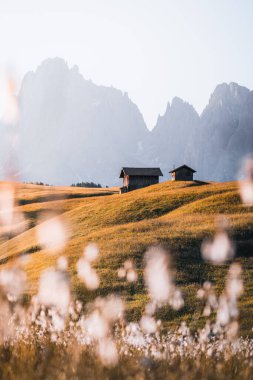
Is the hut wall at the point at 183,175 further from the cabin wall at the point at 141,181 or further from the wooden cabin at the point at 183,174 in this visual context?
the cabin wall at the point at 141,181

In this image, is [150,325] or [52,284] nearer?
[150,325]

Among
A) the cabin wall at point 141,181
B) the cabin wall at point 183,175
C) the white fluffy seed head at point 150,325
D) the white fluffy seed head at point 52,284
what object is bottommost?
the white fluffy seed head at point 52,284

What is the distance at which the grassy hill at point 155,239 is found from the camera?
29.3 m

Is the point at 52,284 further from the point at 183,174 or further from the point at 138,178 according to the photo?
the point at 138,178

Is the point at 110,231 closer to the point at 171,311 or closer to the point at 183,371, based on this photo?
the point at 171,311

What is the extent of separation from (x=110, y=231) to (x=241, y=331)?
89.7 ft

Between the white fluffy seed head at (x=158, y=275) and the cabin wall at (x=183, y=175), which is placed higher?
the cabin wall at (x=183, y=175)

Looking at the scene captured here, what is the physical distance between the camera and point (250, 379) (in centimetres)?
498

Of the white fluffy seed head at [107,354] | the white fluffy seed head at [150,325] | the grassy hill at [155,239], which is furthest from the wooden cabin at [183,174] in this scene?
the white fluffy seed head at [107,354]

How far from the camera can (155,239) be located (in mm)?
41375

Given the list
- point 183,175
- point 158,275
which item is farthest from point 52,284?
point 183,175

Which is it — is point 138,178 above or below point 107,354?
above

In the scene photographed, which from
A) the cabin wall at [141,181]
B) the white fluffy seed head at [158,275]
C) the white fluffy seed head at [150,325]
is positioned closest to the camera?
the white fluffy seed head at [150,325]

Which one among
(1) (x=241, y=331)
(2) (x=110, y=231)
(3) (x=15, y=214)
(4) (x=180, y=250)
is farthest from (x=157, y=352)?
(3) (x=15, y=214)
